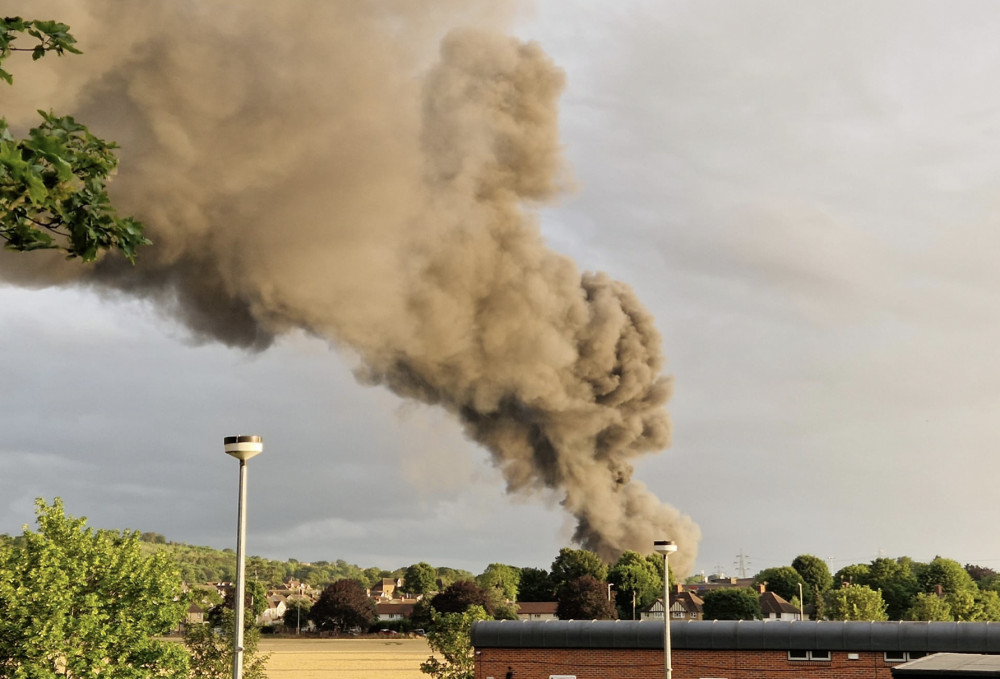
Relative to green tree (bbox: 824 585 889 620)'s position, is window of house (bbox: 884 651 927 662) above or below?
above

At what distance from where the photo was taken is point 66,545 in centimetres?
2484

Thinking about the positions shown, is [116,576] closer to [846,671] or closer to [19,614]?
[19,614]

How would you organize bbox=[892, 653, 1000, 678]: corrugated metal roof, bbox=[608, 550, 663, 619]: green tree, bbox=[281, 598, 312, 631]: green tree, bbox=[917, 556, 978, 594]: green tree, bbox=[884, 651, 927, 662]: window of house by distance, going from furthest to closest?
bbox=[281, 598, 312, 631]: green tree → bbox=[608, 550, 663, 619]: green tree → bbox=[917, 556, 978, 594]: green tree → bbox=[884, 651, 927, 662]: window of house → bbox=[892, 653, 1000, 678]: corrugated metal roof

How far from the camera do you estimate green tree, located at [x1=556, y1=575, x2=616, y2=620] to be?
92.9 metres

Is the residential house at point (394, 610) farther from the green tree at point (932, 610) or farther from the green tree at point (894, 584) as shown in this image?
the green tree at point (932, 610)

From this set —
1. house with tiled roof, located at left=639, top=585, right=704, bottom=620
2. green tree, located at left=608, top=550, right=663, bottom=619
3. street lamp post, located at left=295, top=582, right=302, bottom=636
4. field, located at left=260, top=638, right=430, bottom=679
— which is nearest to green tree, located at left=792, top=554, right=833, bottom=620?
house with tiled roof, located at left=639, top=585, right=704, bottom=620

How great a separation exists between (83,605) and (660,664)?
15.0 meters

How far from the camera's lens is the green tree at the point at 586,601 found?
305 feet

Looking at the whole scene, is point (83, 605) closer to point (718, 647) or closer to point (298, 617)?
point (718, 647)

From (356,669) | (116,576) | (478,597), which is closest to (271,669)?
(356,669)

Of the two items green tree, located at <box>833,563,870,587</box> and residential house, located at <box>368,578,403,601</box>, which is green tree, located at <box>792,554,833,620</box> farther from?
residential house, located at <box>368,578,403,601</box>

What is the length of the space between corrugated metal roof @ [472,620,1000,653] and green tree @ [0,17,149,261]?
23.3 m

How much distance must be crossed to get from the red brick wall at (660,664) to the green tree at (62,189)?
24.2 meters

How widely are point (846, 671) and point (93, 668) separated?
61.9ft
